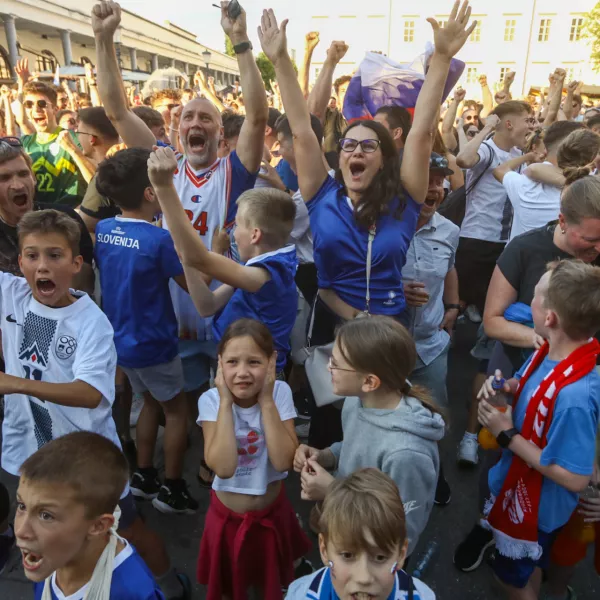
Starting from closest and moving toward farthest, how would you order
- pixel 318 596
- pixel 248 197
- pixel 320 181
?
1. pixel 318 596
2. pixel 248 197
3. pixel 320 181

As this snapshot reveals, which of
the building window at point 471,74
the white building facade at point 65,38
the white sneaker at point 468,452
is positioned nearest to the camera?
the white sneaker at point 468,452

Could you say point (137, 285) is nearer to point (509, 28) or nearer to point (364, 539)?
point (364, 539)

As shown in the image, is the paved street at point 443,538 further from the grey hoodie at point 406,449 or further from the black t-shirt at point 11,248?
the black t-shirt at point 11,248

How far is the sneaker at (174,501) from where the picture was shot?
2730mm

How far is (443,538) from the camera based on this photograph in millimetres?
2607

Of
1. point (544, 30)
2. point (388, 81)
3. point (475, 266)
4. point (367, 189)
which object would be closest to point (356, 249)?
point (367, 189)

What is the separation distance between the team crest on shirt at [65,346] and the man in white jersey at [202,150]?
1067 millimetres

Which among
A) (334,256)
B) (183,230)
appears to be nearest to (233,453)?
(183,230)

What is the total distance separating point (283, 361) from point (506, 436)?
1.21 m

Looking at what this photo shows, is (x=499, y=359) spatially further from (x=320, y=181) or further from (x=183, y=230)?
(x=183, y=230)

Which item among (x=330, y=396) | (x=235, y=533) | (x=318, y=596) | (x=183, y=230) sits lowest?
(x=235, y=533)

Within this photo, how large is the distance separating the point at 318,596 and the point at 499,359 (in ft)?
5.02

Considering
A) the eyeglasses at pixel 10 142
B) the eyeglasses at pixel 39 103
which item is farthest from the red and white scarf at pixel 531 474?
the eyeglasses at pixel 39 103

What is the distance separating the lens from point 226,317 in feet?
8.00
